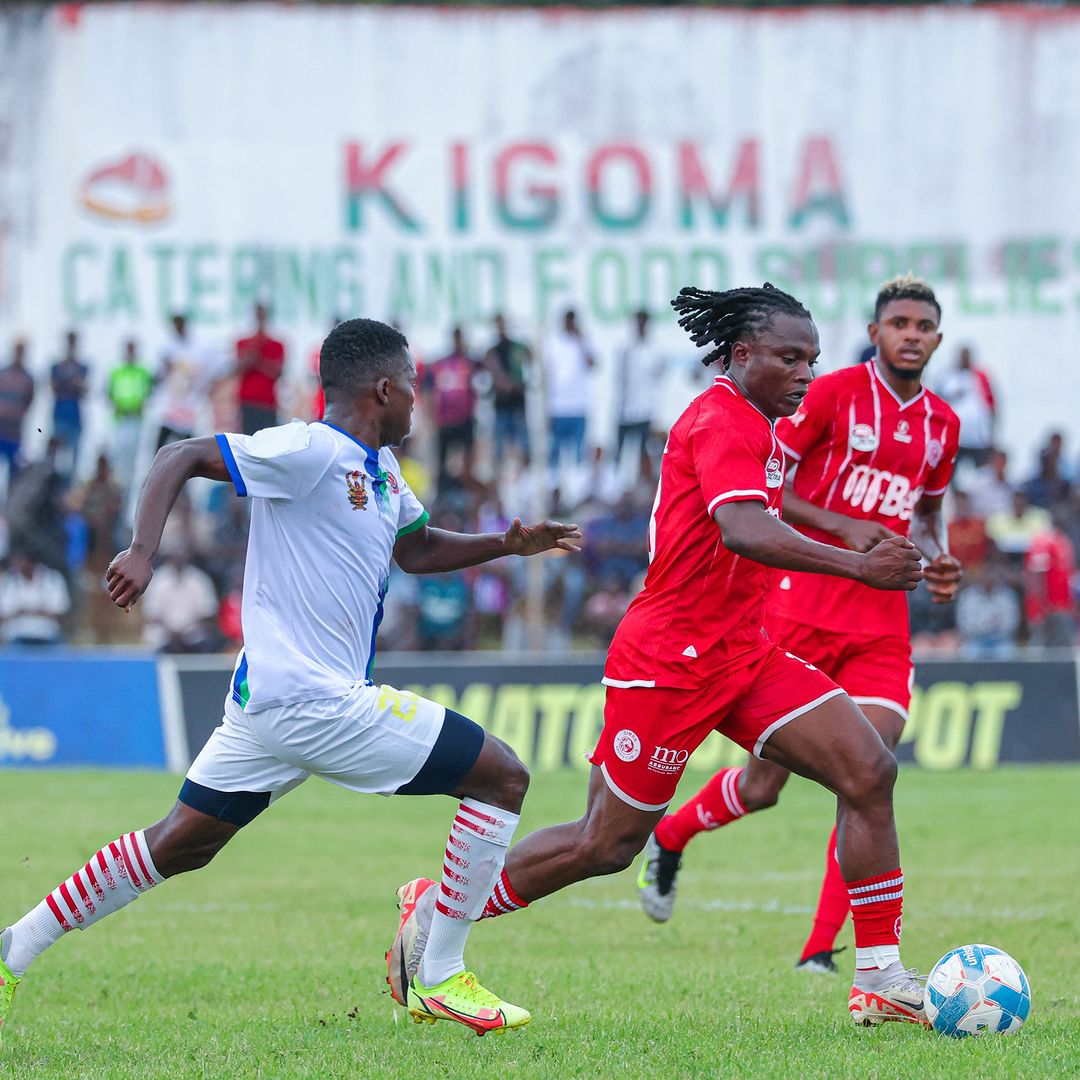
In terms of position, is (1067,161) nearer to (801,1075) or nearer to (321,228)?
(321,228)

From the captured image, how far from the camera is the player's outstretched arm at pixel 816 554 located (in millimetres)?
6016

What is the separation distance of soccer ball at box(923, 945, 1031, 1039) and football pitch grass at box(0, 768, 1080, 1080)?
91 millimetres

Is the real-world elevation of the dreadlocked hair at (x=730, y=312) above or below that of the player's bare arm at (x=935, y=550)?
above

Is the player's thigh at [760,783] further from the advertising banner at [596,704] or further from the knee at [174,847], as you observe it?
the advertising banner at [596,704]

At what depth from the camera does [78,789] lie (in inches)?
604

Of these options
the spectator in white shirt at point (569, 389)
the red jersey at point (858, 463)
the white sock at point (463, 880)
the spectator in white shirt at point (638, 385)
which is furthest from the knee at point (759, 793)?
the spectator in white shirt at point (638, 385)

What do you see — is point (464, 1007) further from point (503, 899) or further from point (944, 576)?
Answer: point (944, 576)

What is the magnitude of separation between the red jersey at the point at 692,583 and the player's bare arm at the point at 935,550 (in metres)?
1.44

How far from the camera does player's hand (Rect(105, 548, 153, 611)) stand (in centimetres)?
561

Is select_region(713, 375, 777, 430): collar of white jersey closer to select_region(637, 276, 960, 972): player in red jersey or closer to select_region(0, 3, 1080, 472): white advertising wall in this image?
select_region(637, 276, 960, 972): player in red jersey

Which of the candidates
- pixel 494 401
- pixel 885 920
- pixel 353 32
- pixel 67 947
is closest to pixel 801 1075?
pixel 885 920

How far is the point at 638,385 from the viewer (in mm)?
21422

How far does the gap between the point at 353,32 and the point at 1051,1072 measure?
2499 cm

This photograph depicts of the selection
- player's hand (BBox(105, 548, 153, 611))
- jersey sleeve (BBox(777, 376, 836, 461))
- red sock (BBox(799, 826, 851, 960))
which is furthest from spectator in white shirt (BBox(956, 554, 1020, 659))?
player's hand (BBox(105, 548, 153, 611))
